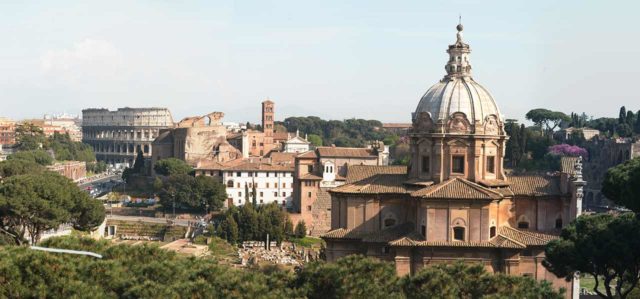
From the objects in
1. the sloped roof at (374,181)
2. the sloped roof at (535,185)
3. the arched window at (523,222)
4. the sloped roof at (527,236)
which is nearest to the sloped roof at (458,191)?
the sloped roof at (527,236)

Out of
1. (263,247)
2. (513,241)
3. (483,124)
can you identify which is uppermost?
(483,124)

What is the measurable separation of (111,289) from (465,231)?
1696 centimetres

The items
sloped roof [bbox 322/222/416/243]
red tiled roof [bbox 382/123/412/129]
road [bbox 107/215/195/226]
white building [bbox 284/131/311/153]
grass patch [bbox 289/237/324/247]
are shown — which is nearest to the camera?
sloped roof [bbox 322/222/416/243]

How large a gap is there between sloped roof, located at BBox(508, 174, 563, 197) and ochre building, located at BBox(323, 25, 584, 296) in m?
0.04

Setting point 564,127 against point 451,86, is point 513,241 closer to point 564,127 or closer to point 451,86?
point 451,86

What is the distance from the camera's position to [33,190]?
4572 centimetres

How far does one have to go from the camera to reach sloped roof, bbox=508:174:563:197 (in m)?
41.5

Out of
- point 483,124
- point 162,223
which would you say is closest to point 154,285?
Answer: point 483,124

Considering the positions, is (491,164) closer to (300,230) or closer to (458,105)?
(458,105)

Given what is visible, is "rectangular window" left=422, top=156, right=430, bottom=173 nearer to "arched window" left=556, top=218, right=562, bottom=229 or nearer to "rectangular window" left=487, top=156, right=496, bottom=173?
"rectangular window" left=487, top=156, right=496, bottom=173

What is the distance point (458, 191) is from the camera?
127 ft

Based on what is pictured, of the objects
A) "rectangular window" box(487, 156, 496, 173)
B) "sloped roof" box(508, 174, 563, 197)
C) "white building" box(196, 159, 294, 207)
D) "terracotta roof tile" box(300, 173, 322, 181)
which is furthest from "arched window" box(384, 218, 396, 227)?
"white building" box(196, 159, 294, 207)

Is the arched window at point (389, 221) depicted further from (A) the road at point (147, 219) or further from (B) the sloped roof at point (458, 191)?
(A) the road at point (147, 219)

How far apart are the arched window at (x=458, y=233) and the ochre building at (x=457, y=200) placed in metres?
0.04
